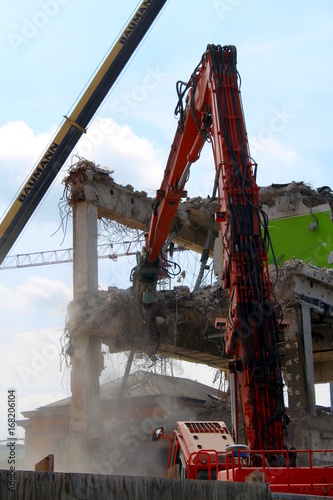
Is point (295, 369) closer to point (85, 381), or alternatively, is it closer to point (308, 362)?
point (308, 362)

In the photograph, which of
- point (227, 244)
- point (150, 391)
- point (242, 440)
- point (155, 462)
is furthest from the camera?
point (150, 391)

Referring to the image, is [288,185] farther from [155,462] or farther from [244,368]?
[244,368]

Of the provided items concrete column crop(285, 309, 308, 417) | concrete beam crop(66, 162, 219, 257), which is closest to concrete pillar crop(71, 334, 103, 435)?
concrete beam crop(66, 162, 219, 257)

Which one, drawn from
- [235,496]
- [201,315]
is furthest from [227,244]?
[201,315]

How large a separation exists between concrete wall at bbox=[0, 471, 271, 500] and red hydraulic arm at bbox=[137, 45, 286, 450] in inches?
167

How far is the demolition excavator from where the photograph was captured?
379 inches

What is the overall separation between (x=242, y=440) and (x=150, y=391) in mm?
9619

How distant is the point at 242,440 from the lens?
1573 cm

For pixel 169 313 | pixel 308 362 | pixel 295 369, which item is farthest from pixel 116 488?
pixel 169 313

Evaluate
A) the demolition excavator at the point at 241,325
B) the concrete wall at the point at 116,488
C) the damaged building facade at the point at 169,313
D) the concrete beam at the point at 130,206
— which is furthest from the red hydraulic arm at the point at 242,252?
the concrete beam at the point at 130,206

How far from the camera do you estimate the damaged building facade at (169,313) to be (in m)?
19.2

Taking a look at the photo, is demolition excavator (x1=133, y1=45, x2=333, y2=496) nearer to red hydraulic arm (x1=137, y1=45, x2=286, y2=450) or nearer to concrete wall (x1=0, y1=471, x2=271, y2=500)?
red hydraulic arm (x1=137, y1=45, x2=286, y2=450)

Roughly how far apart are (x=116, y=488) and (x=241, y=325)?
5371 mm

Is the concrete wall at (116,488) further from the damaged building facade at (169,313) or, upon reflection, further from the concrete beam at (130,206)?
the concrete beam at (130,206)
